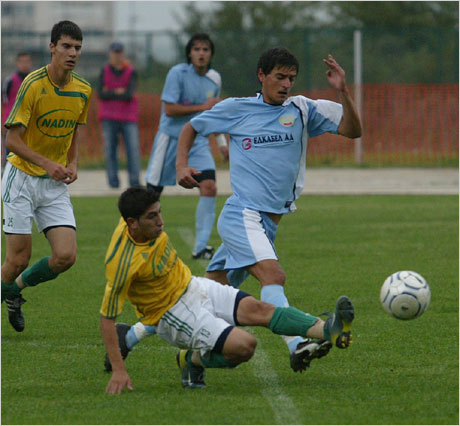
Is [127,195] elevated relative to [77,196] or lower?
elevated

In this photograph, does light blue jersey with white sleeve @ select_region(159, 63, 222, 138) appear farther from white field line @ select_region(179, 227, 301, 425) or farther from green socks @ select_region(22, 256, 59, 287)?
white field line @ select_region(179, 227, 301, 425)

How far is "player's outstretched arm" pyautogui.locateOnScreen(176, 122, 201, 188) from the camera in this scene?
21.3 ft

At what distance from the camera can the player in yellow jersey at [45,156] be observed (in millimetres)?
6879

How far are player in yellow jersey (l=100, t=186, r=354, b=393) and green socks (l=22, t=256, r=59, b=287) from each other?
1.51 metres

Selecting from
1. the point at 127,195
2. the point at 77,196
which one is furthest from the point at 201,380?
the point at 77,196

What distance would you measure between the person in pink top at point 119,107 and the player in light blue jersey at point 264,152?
10445mm

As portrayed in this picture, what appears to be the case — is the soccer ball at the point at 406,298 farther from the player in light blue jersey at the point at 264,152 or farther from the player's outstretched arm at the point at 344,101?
the player's outstretched arm at the point at 344,101

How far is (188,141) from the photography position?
680cm

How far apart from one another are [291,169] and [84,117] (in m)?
1.62

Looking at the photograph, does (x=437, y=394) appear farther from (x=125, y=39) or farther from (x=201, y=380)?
(x=125, y=39)

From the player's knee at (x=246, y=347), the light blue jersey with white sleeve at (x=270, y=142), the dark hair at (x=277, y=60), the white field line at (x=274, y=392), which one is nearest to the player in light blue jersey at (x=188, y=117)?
the light blue jersey with white sleeve at (x=270, y=142)

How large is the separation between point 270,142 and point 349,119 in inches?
20.4

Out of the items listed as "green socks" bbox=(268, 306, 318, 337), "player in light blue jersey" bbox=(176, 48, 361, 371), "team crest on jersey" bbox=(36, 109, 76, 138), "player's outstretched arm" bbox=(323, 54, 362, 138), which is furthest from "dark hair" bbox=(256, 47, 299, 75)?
"green socks" bbox=(268, 306, 318, 337)

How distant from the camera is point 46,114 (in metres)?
6.98
